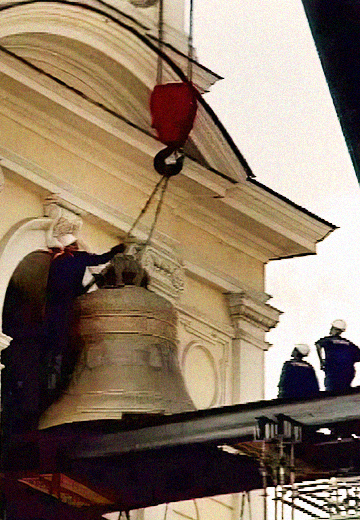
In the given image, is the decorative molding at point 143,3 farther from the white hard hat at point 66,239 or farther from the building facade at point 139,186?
the white hard hat at point 66,239

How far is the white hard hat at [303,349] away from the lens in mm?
7270

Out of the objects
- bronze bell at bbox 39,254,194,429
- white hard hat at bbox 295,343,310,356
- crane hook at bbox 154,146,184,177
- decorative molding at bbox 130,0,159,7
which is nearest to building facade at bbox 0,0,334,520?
decorative molding at bbox 130,0,159,7

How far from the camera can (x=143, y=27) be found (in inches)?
318

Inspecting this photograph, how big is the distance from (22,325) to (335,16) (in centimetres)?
713

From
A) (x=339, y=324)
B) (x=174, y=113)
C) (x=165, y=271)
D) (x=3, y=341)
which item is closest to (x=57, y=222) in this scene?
(x=3, y=341)

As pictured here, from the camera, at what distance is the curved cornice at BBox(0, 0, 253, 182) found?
23.9ft

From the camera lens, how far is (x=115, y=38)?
7.89 metres

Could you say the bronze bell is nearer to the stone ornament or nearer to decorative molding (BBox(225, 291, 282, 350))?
the stone ornament

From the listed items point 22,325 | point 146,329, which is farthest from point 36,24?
point 146,329

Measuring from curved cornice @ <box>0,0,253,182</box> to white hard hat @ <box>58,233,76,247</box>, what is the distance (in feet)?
3.45

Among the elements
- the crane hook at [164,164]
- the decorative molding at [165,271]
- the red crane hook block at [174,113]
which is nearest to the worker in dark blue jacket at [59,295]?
the decorative molding at [165,271]

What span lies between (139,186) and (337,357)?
1883mm

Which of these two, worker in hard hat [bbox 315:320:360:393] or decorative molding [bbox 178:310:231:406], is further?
decorative molding [bbox 178:310:231:406]

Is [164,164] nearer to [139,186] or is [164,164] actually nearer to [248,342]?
[139,186]
